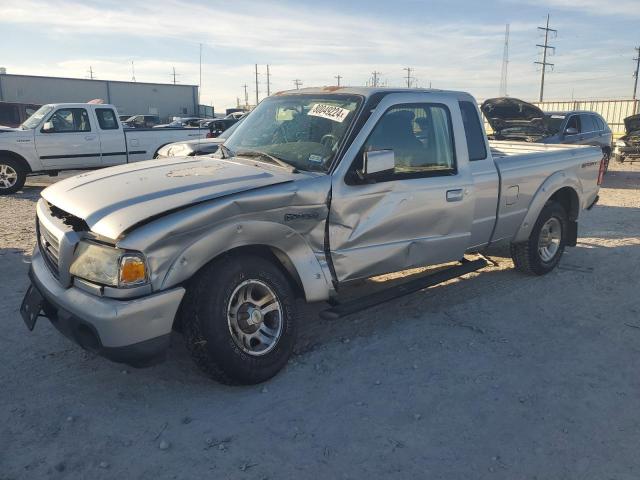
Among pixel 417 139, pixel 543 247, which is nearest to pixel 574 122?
pixel 543 247

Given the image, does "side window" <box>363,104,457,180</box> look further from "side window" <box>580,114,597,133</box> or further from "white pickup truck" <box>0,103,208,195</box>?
"side window" <box>580,114,597,133</box>

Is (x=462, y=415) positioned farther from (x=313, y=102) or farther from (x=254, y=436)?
(x=313, y=102)

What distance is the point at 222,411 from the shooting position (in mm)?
3277

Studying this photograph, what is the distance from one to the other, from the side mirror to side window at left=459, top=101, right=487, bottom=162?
1.30 meters

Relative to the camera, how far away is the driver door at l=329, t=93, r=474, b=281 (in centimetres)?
388

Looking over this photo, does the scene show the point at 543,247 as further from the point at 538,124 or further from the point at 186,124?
the point at 186,124

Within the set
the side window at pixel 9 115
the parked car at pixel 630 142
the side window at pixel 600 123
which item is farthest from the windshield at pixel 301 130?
the side window at pixel 9 115

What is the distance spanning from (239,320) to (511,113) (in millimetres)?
9280

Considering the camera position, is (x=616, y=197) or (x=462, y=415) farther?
(x=616, y=197)

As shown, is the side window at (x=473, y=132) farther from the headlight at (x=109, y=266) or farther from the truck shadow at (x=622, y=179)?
the truck shadow at (x=622, y=179)

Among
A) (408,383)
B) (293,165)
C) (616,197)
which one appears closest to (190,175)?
(293,165)

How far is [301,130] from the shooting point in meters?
4.21

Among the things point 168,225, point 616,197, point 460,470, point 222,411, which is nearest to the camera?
point 460,470

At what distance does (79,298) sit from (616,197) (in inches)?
470
